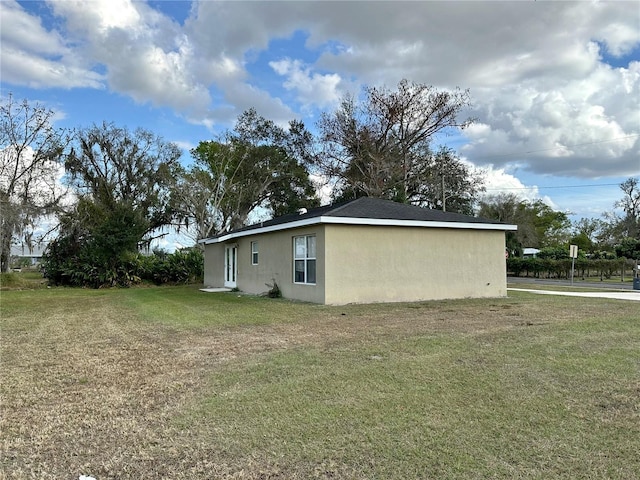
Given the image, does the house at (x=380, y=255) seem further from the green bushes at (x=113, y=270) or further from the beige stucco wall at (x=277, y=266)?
the green bushes at (x=113, y=270)

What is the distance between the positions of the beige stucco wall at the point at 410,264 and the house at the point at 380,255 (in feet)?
0.08

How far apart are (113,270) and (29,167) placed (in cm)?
1029

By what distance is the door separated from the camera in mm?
18078

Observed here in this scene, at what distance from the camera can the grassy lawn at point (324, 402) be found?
2.87 meters

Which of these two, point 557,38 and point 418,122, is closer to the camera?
point 557,38

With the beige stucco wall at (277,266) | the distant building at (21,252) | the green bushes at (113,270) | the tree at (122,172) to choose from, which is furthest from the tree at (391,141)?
the distant building at (21,252)

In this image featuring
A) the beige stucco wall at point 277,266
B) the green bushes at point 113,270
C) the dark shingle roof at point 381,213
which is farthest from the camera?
the green bushes at point 113,270

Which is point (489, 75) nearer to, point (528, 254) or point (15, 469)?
point (15, 469)

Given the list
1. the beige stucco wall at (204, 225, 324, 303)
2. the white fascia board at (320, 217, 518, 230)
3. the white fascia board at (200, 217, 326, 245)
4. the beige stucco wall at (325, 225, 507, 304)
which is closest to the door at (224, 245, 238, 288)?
the beige stucco wall at (204, 225, 324, 303)

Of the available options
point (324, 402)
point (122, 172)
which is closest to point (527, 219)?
point (122, 172)

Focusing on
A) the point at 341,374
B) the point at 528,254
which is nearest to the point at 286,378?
the point at 341,374

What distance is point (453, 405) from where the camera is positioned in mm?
3838

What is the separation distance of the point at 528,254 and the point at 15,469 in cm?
4130

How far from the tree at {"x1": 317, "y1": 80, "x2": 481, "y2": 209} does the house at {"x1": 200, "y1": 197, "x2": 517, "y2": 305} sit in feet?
49.3
